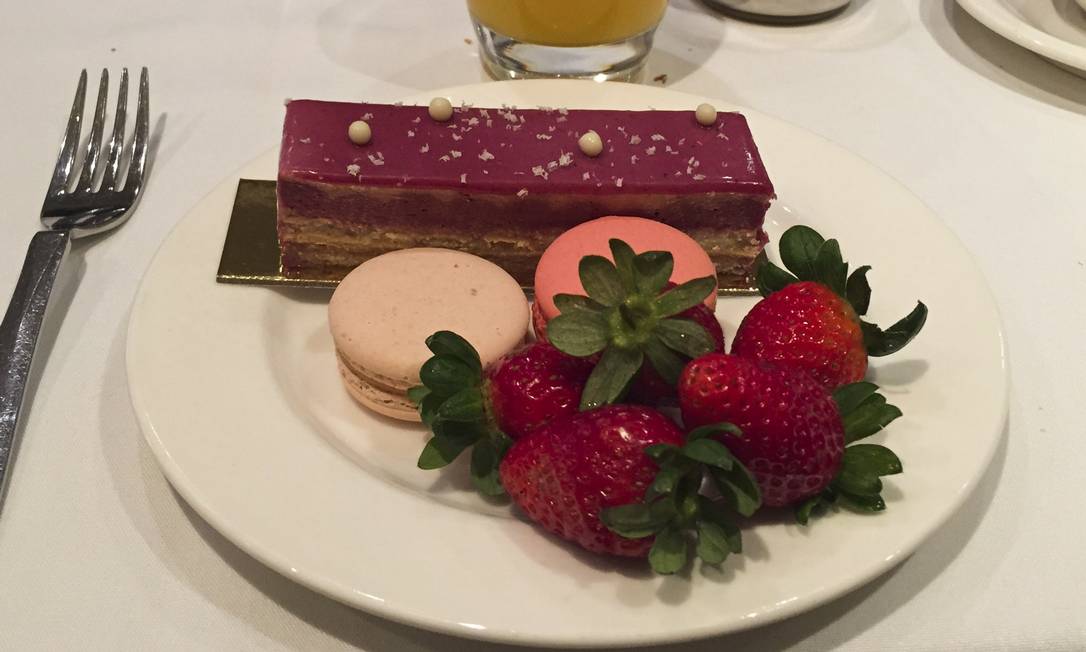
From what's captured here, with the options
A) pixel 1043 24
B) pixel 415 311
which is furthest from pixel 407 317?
pixel 1043 24

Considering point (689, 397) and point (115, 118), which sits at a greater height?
point (689, 397)

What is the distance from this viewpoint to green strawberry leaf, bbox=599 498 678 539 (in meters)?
0.93

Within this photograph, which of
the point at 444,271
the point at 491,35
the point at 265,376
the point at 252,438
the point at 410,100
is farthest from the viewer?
the point at 491,35

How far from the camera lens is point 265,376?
127 cm

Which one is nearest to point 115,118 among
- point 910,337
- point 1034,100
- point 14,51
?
point 14,51

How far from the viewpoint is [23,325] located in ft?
4.39

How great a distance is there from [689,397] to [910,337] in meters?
0.38

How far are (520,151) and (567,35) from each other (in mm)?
501

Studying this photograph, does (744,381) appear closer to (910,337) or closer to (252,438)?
(910,337)

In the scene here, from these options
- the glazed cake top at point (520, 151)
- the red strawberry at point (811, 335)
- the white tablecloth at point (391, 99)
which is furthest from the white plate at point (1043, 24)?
the red strawberry at point (811, 335)

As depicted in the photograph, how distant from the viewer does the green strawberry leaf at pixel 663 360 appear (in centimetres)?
106

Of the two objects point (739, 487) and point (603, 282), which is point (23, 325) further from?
point (739, 487)

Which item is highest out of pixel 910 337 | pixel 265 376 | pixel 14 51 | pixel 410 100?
pixel 910 337

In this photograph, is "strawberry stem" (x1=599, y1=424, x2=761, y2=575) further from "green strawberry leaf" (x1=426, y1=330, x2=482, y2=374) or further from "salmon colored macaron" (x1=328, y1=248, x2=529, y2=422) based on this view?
"salmon colored macaron" (x1=328, y1=248, x2=529, y2=422)
